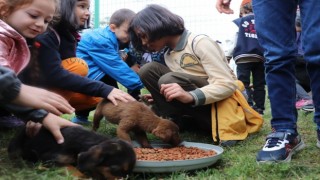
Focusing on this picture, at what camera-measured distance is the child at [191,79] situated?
3201 mm

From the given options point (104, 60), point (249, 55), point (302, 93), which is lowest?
point (302, 93)

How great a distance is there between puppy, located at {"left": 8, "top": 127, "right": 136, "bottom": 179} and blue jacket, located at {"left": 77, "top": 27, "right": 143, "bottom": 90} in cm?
180

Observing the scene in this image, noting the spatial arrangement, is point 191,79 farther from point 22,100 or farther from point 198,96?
point 22,100

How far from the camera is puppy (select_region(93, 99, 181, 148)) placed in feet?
9.78

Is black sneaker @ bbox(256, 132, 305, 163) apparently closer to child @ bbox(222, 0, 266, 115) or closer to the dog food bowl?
the dog food bowl

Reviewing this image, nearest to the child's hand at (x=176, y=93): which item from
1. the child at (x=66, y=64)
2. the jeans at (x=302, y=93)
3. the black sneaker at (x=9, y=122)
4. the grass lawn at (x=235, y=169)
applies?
the child at (x=66, y=64)

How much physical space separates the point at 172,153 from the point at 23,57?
3.65ft

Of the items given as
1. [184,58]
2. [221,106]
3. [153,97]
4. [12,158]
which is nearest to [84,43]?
[153,97]

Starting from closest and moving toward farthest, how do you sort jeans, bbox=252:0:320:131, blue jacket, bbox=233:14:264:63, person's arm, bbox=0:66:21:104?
person's arm, bbox=0:66:21:104 < jeans, bbox=252:0:320:131 < blue jacket, bbox=233:14:264:63

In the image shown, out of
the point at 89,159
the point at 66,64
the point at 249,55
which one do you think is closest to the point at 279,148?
the point at 89,159

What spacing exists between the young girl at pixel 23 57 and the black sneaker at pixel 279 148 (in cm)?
119

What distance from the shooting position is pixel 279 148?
2529 millimetres

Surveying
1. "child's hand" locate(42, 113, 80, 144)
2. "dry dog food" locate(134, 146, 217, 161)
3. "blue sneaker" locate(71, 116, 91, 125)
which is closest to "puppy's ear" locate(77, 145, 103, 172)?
"child's hand" locate(42, 113, 80, 144)

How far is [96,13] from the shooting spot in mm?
10883
